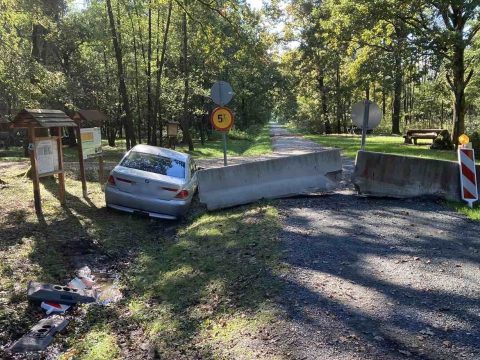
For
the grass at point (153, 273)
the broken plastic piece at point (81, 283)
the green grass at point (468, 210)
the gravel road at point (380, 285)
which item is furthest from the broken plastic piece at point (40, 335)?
the green grass at point (468, 210)

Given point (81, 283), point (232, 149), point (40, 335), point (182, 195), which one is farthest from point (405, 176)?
point (232, 149)

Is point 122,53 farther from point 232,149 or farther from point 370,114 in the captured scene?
point 370,114

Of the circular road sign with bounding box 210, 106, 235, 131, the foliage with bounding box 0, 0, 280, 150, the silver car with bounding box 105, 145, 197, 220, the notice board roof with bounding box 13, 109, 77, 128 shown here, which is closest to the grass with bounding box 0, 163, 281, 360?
the silver car with bounding box 105, 145, 197, 220

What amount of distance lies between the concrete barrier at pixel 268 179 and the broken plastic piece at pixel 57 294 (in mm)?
4047

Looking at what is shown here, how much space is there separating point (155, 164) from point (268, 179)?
7.99 feet

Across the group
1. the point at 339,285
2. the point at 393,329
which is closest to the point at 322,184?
the point at 339,285

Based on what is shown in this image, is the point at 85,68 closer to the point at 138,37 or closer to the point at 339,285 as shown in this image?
the point at 138,37

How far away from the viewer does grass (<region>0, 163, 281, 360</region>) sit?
13.8 ft

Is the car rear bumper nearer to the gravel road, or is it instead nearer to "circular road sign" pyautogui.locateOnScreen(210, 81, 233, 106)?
the gravel road

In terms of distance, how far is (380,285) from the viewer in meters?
4.83

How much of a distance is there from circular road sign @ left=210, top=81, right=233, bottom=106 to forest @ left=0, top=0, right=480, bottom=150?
2.91 ft

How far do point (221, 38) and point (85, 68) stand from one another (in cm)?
1920

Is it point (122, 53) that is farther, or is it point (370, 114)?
point (122, 53)

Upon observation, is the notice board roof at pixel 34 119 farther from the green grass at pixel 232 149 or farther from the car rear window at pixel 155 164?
the green grass at pixel 232 149
